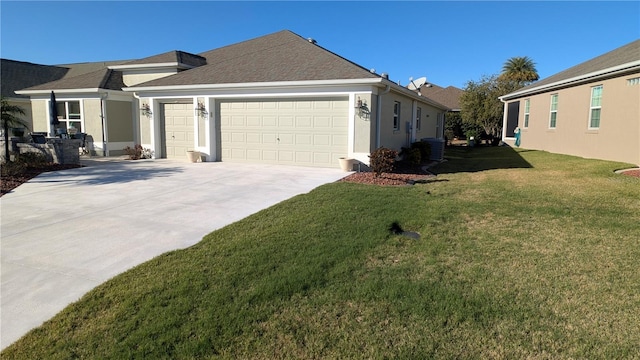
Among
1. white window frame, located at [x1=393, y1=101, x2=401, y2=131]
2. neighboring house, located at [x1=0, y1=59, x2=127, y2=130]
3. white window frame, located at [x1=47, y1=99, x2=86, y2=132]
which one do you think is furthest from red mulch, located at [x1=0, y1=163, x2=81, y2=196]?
neighboring house, located at [x1=0, y1=59, x2=127, y2=130]

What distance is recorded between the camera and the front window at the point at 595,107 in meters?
14.9

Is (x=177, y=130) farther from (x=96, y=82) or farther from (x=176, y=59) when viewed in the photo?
(x=96, y=82)

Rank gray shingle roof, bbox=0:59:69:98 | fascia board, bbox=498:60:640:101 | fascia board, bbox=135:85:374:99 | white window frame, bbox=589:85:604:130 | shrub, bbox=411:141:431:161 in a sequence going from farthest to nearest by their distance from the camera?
gray shingle roof, bbox=0:59:69:98, shrub, bbox=411:141:431:161, white window frame, bbox=589:85:604:130, fascia board, bbox=498:60:640:101, fascia board, bbox=135:85:374:99

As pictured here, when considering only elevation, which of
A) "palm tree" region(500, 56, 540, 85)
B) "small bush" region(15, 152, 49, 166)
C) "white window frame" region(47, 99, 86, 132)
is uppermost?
"palm tree" region(500, 56, 540, 85)

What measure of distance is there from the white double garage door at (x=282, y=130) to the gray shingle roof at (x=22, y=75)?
604 inches

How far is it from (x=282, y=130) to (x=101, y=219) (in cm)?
788

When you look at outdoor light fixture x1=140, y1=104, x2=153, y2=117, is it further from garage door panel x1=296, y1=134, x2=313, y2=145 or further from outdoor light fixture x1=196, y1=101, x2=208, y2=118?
garage door panel x1=296, y1=134, x2=313, y2=145

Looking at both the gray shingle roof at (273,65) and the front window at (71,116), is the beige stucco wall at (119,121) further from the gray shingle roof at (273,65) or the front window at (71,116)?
the gray shingle roof at (273,65)

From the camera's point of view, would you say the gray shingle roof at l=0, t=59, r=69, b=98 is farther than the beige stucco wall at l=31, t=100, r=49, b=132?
Yes

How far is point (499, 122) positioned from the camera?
30266mm

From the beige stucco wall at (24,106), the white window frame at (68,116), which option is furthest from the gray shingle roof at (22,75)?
the white window frame at (68,116)

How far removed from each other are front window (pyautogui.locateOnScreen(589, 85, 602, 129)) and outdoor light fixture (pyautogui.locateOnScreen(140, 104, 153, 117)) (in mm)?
17275

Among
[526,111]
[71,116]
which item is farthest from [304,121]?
[526,111]

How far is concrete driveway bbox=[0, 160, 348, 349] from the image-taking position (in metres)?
4.09
